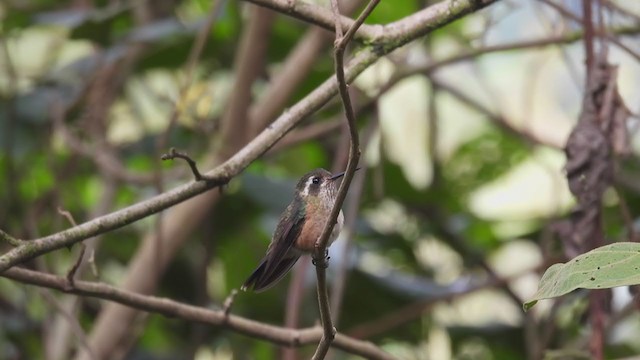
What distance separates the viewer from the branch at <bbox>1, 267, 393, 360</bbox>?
2.29 metres

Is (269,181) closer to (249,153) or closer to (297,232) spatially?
(249,153)

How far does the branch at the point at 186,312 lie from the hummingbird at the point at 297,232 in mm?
361

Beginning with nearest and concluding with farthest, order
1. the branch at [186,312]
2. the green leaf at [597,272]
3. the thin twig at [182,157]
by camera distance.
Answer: the green leaf at [597,272] < the thin twig at [182,157] < the branch at [186,312]

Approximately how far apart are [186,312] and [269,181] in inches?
83.9

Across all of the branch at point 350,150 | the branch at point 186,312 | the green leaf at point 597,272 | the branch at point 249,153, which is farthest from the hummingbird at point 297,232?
the green leaf at point 597,272

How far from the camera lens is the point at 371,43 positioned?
96.0 inches

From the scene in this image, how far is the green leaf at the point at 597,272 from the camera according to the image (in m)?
1.55

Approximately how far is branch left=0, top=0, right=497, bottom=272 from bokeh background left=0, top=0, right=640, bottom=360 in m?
1.09

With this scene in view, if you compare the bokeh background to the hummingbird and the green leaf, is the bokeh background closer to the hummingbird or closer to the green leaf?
the hummingbird

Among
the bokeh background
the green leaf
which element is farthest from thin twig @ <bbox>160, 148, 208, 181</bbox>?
the bokeh background

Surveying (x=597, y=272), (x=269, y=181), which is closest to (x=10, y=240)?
(x=597, y=272)

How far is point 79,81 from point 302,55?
1.12 metres

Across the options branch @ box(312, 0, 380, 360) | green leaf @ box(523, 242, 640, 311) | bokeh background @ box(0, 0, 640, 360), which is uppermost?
bokeh background @ box(0, 0, 640, 360)

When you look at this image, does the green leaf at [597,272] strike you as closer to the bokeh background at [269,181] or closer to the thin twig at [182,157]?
the thin twig at [182,157]
